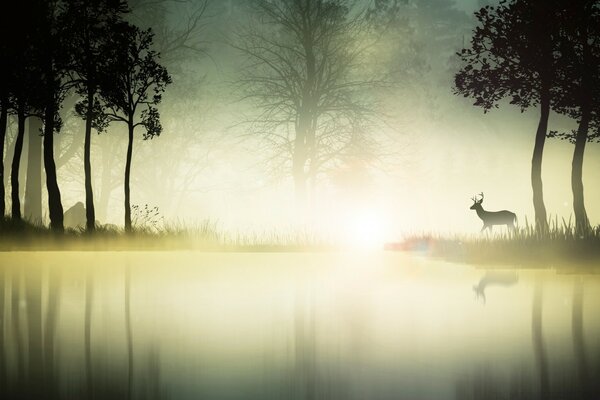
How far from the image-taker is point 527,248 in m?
22.2

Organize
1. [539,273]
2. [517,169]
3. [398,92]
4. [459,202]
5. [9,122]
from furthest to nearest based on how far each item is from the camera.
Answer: [517,169] → [459,202] → [398,92] → [9,122] → [539,273]

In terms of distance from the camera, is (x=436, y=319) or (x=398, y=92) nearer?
(x=436, y=319)

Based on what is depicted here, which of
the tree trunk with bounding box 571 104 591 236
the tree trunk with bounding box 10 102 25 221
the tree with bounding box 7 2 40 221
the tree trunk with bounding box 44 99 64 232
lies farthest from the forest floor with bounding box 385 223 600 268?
the tree with bounding box 7 2 40 221

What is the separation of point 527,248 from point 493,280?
233 inches

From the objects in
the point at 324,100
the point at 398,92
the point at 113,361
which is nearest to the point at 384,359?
the point at 113,361

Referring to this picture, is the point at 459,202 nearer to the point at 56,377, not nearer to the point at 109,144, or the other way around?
the point at 109,144

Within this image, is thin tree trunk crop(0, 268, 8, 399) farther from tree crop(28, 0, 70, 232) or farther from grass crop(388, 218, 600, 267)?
tree crop(28, 0, 70, 232)

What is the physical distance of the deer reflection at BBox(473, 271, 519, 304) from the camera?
47.6ft

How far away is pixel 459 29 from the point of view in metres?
90.2

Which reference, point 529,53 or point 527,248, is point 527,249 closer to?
point 527,248

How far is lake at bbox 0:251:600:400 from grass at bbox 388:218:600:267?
3049mm

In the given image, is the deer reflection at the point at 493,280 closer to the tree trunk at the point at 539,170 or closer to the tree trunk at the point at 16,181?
the tree trunk at the point at 539,170

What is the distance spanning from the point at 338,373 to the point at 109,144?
148 ft

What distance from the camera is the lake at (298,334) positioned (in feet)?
22.2
